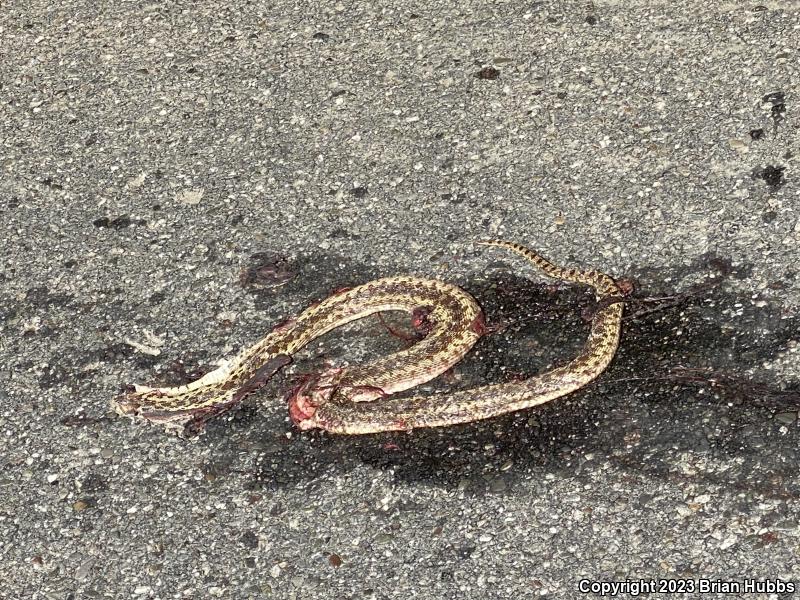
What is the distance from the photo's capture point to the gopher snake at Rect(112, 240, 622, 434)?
20.8ft

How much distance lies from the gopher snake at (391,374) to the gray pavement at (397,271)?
0.31 ft

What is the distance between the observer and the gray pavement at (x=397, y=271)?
5.73 metres

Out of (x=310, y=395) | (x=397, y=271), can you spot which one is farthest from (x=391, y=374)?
(x=397, y=271)

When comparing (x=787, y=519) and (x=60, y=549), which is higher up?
(x=787, y=519)

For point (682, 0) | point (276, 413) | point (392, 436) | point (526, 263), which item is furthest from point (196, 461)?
point (682, 0)

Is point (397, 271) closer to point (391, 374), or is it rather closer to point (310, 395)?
point (391, 374)

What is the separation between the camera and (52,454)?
21.7 feet

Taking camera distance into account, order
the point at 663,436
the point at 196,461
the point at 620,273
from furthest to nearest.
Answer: the point at 620,273 < the point at 196,461 < the point at 663,436

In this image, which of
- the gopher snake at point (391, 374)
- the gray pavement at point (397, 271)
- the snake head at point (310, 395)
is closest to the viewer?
the gray pavement at point (397, 271)

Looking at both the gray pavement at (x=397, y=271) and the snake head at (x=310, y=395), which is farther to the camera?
the snake head at (x=310, y=395)

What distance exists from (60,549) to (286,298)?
213 cm

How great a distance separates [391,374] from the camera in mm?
6613

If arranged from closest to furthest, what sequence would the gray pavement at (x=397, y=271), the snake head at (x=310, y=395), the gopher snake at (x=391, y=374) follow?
1. the gray pavement at (x=397, y=271)
2. the gopher snake at (x=391, y=374)
3. the snake head at (x=310, y=395)

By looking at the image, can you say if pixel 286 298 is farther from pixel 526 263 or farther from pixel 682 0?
pixel 682 0
